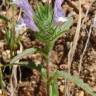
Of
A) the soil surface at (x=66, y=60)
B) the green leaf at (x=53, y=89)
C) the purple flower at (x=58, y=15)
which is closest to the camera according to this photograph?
the purple flower at (x=58, y=15)

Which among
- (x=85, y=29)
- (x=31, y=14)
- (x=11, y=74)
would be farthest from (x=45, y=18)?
(x=85, y=29)

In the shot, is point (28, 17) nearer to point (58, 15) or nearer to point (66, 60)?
point (58, 15)

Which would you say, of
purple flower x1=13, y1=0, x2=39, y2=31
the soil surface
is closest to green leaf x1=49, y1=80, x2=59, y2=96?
the soil surface

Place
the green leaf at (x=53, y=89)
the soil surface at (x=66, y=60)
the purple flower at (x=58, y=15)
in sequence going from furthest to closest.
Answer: the soil surface at (x=66, y=60) < the green leaf at (x=53, y=89) < the purple flower at (x=58, y=15)

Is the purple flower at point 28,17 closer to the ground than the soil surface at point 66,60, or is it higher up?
higher up

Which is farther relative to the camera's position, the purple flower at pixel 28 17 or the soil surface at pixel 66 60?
the soil surface at pixel 66 60

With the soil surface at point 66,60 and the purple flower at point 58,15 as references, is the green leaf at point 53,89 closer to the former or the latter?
the soil surface at point 66,60

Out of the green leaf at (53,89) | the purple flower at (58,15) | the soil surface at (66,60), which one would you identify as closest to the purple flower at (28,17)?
the purple flower at (58,15)

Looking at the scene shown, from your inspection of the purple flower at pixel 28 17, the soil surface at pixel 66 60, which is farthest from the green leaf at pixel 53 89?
the purple flower at pixel 28 17

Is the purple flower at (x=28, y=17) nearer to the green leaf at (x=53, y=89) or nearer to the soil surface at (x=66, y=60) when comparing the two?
the green leaf at (x=53, y=89)

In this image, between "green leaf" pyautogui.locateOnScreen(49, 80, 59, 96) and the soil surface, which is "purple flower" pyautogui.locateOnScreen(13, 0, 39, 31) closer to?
"green leaf" pyautogui.locateOnScreen(49, 80, 59, 96)

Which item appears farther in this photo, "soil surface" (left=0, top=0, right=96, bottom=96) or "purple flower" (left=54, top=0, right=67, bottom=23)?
"soil surface" (left=0, top=0, right=96, bottom=96)
